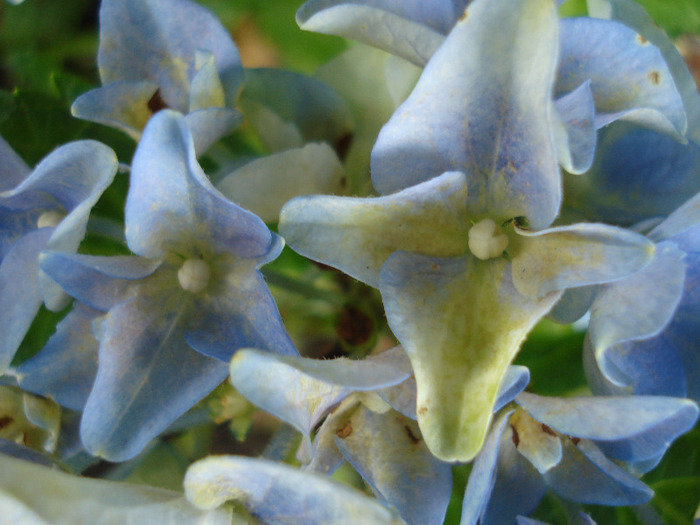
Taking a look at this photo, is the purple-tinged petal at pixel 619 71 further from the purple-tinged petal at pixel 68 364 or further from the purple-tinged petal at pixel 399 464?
the purple-tinged petal at pixel 68 364

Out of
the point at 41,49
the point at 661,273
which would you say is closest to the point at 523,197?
the point at 661,273

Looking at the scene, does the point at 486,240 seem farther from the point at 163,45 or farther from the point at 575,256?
the point at 163,45

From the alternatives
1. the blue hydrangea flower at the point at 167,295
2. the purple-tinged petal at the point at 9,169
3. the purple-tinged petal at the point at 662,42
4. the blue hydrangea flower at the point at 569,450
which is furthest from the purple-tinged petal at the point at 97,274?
the purple-tinged petal at the point at 662,42

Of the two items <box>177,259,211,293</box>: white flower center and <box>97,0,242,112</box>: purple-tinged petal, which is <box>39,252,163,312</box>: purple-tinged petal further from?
<box>97,0,242,112</box>: purple-tinged petal

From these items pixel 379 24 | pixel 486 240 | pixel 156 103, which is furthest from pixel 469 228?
pixel 156 103

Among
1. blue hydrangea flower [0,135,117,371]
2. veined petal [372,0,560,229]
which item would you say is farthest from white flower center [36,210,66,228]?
veined petal [372,0,560,229]

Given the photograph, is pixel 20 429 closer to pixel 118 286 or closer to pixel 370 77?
pixel 118 286
